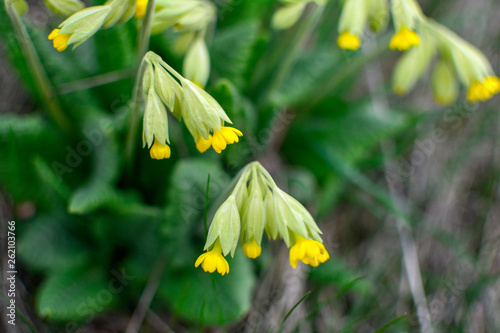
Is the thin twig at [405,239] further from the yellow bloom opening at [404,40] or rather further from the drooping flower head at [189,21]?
the drooping flower head at [189,21]

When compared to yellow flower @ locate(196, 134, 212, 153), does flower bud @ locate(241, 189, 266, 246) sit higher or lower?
lower

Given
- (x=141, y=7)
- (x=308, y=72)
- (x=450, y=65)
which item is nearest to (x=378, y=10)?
(x=450, y=65)

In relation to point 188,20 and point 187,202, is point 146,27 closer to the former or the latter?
point 188,20

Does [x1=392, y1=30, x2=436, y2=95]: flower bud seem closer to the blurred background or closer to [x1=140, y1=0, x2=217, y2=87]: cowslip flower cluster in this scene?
the blurred background

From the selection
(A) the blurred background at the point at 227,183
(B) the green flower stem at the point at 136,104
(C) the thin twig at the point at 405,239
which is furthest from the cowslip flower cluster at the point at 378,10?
(C) the thin twig at the point at 405,239

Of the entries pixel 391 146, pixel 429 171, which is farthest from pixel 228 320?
pixel 429 171

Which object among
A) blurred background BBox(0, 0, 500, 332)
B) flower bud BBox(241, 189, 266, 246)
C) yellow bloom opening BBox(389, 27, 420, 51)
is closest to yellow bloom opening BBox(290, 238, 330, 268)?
flower bud BBox(241, 189, 266, 246)
